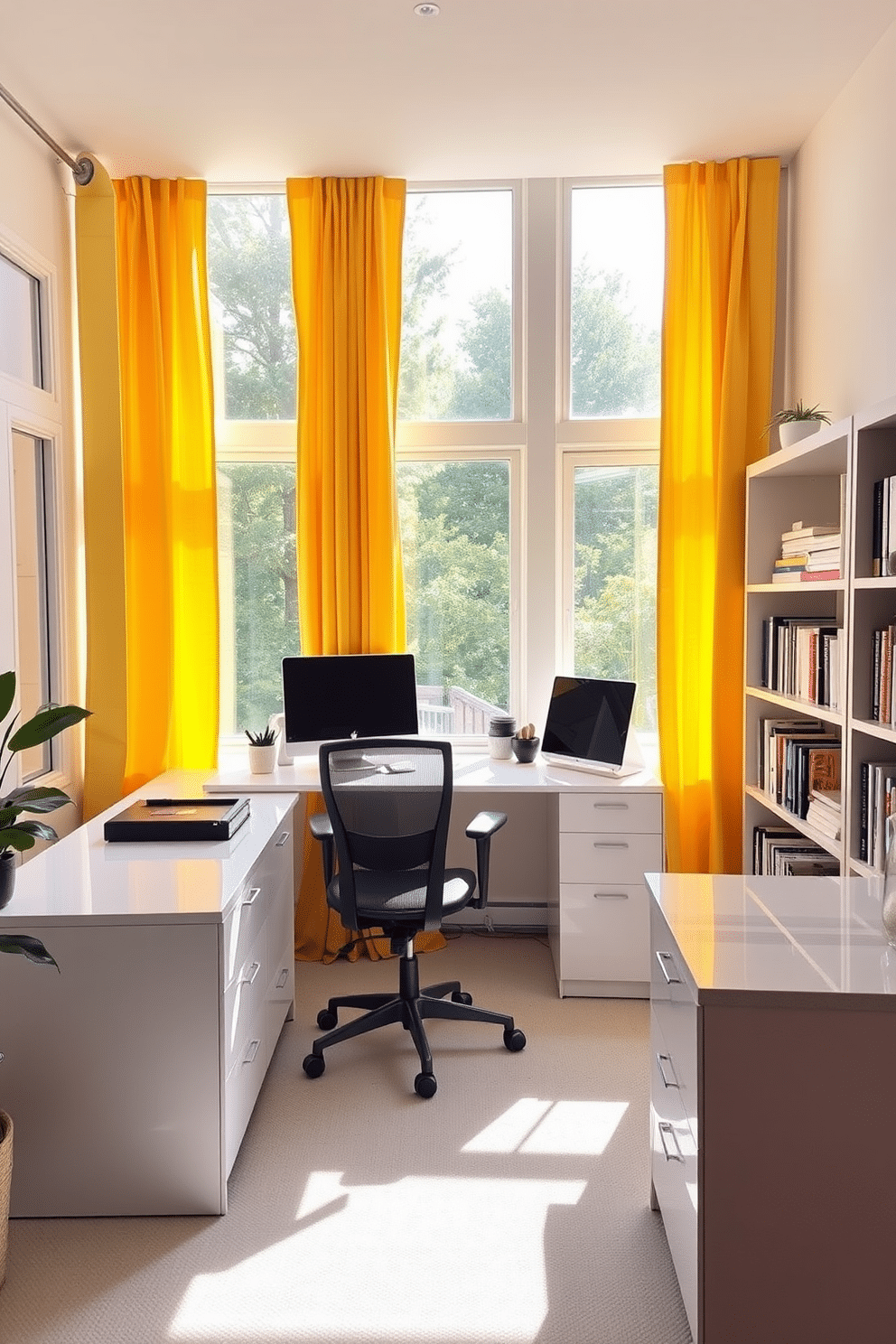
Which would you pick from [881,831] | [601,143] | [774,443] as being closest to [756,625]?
[774,443]

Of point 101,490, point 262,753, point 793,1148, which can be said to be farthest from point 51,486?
point 793,1148

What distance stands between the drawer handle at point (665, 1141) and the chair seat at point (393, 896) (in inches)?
40.5

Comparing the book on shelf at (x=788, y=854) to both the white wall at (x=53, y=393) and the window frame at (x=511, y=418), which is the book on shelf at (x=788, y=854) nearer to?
the window frame at (x=511, y=418)

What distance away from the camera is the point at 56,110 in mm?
3404

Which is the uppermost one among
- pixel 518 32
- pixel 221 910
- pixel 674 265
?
pixel 518 32

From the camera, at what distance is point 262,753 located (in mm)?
3828

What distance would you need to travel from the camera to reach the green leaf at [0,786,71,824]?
2133mm

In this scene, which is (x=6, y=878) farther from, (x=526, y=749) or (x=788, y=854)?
(x=788, y=854)

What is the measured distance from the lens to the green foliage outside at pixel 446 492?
417cm

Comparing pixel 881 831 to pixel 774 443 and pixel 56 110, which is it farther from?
pixel 56 110

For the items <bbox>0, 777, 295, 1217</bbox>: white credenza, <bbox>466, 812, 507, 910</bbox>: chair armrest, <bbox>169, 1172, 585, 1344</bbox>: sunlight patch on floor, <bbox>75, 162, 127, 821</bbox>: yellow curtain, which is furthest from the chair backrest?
<bbox>75, 162, 127, 821</bbox>: yellow curtain

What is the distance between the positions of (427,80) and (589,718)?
219 centimetres

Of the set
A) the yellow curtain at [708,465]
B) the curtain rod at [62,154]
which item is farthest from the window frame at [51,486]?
the yellow curtain at [708,465]

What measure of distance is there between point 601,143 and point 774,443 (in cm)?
124
